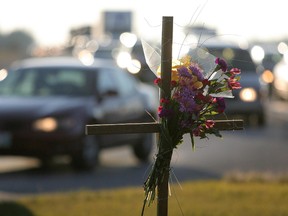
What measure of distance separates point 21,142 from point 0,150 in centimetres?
28

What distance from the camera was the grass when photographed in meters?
10.3

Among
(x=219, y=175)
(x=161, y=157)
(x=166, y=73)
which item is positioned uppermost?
(x=166, y=73)

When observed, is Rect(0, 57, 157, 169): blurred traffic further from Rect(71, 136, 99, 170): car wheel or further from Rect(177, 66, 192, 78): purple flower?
Rect(177, 66, 192, 78): purple flower

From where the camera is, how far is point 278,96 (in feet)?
126

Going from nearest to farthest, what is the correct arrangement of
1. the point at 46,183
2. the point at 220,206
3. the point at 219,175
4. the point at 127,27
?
1. the point at 220,206
2. the point at 46,183
3. the point at 219,175
4. the point at 127,27

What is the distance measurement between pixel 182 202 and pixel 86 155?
4892 mm

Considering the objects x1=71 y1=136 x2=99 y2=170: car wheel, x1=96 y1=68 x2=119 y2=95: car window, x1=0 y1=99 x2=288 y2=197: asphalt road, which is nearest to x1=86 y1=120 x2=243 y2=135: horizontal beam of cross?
x1=0 y1=99 x2=288 y2=197: asphalt road

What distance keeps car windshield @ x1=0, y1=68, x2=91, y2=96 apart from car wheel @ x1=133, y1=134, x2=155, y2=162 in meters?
1.47

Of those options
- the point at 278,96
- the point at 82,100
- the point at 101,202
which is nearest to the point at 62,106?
the point at 82,100

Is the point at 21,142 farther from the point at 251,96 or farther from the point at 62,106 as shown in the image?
the point at 251,96

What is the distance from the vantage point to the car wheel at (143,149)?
1783 cm

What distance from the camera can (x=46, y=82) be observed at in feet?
55.3

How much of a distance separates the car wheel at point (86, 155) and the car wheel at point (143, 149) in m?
1.75

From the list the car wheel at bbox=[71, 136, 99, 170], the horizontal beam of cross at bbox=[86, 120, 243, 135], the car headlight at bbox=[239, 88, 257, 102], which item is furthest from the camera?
the car headlight at bbox=[239, 88, 257, 102]
